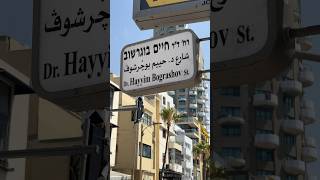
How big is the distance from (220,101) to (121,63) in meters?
2.22

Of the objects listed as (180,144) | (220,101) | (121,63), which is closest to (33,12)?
(220,101)

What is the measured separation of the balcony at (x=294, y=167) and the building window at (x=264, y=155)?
0.06 meters

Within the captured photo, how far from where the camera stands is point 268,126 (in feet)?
7.37

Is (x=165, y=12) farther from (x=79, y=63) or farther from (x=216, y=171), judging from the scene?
(x=216, y=171)

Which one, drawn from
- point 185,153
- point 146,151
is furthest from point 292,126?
point 185,153

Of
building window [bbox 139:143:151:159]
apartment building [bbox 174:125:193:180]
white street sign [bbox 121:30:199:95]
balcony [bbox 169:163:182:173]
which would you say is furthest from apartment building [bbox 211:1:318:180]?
apartment building [bbox 174:125:193:180]

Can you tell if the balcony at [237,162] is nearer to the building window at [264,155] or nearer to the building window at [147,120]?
the building window at [264,155]

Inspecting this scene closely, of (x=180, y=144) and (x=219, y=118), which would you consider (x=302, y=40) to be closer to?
(x=219, y=118)

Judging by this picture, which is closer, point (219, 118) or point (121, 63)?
point (219, 118)

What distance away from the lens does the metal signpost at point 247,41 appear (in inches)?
77.8

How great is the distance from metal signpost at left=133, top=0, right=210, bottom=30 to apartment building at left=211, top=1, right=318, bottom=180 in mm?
2055

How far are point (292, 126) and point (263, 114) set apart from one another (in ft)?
0.36

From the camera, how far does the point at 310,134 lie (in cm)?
229

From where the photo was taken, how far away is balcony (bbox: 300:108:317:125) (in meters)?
2.30
